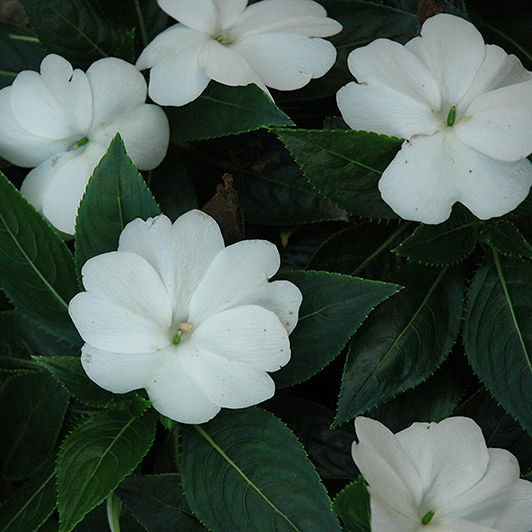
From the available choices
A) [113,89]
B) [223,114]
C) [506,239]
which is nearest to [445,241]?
[506,239]

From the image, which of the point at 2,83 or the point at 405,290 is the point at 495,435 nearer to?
the point at 405,290

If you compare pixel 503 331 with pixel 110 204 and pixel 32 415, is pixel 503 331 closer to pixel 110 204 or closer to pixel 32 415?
pixel 110 204

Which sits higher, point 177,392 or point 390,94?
point 390,94

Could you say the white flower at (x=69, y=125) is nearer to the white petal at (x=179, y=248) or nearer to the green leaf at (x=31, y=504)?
the white petal at (x=179, y=248)

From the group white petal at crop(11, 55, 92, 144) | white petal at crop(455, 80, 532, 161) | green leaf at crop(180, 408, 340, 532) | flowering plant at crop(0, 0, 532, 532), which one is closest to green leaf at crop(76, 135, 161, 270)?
flowering plant at crop(0, 0, 532, 532)

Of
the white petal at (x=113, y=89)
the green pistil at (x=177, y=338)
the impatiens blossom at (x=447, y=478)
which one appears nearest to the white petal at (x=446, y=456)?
the impatiens blossom at (x=447, y=478)

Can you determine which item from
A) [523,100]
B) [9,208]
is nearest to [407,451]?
[523,100]
